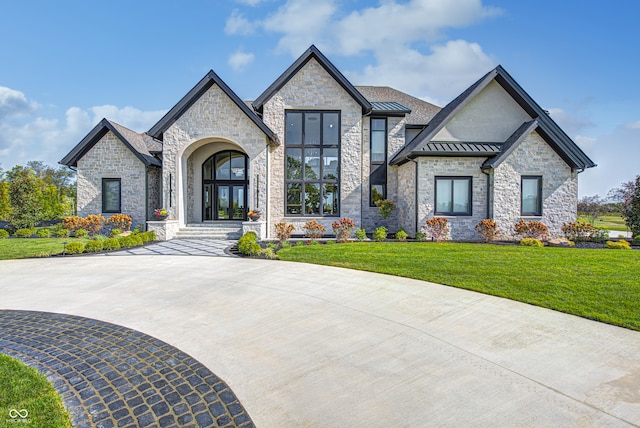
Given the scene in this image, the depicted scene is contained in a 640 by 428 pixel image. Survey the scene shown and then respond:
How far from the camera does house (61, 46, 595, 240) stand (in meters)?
14.6

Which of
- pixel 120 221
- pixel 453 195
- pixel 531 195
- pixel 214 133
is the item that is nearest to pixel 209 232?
pixel 214 133

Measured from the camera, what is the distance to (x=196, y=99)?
15344 millimetres

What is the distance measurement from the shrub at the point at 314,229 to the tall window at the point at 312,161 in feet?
4.34

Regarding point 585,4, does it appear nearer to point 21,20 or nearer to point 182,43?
point 182,43

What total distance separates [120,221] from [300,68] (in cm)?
1177

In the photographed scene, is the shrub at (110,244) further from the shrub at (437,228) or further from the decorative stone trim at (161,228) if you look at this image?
the shrub at (437,228)

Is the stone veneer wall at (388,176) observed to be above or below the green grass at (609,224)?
above

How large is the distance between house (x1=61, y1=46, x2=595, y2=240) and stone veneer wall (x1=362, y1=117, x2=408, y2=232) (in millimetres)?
53

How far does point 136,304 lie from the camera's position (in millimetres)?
5828

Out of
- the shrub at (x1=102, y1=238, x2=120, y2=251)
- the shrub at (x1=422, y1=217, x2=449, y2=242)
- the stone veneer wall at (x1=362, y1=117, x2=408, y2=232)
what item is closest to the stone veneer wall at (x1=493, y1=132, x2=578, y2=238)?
the shrub at (x1=422, y1=217, x2=449, y2=242)

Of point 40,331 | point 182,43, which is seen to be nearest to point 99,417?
point 40,331

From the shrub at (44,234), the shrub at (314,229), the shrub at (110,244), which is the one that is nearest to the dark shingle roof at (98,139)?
the shrub at (44,234)

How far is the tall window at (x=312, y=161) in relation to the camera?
16.5 meters

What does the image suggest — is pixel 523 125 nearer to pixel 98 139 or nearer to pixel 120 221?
pixel 120 221
